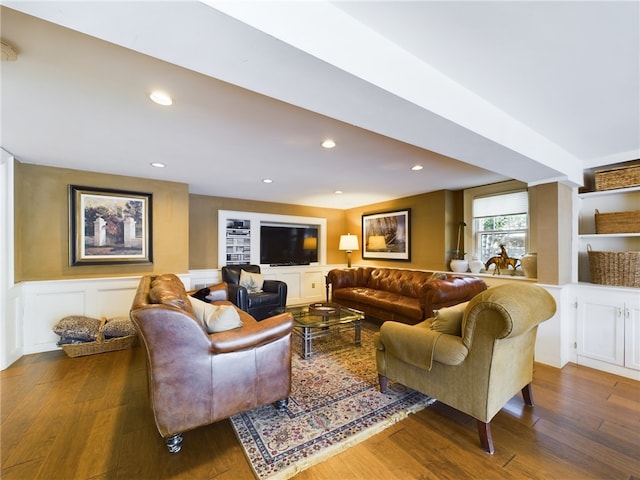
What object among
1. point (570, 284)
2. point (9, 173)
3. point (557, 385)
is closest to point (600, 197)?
point (570, 284)

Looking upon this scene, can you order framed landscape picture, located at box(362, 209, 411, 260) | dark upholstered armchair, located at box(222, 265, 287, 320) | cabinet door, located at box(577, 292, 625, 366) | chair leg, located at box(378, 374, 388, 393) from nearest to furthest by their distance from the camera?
1. chair leg, located at box(378, 374, 388, 393)
2. cabinet door, located at box(577, 292, 625, 366)
3. dark upholstered armchair, located at box(222, 265, 287, 320)
4. framed landscape picture, located at box(362, 209, 411, 260)

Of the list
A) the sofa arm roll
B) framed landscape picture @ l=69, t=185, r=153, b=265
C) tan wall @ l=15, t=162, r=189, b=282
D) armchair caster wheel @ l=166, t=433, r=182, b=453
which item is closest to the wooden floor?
armchair caster wheel @ l=166, t=433, r=182, b=453

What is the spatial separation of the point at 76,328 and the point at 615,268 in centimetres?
589

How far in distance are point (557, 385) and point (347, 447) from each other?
83.9 inches

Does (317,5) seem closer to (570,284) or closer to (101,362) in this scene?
(570,284)

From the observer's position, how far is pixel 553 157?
8.12 ft

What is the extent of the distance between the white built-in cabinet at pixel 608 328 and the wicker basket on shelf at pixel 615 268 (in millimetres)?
108

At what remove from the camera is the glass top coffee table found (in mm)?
2992

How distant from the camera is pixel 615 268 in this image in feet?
8.86

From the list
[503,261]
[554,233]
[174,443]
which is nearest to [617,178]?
[554,233]

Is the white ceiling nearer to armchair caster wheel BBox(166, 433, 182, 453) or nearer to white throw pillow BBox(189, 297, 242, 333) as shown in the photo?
white throw pillow BBox(189, 297, 242, 333)

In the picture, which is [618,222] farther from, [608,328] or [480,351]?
[480,351]

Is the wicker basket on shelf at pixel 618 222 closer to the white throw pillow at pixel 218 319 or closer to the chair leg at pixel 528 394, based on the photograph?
the chair leg at pixel 528 394

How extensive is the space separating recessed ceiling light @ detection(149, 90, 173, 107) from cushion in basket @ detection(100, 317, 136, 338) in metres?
2.75
